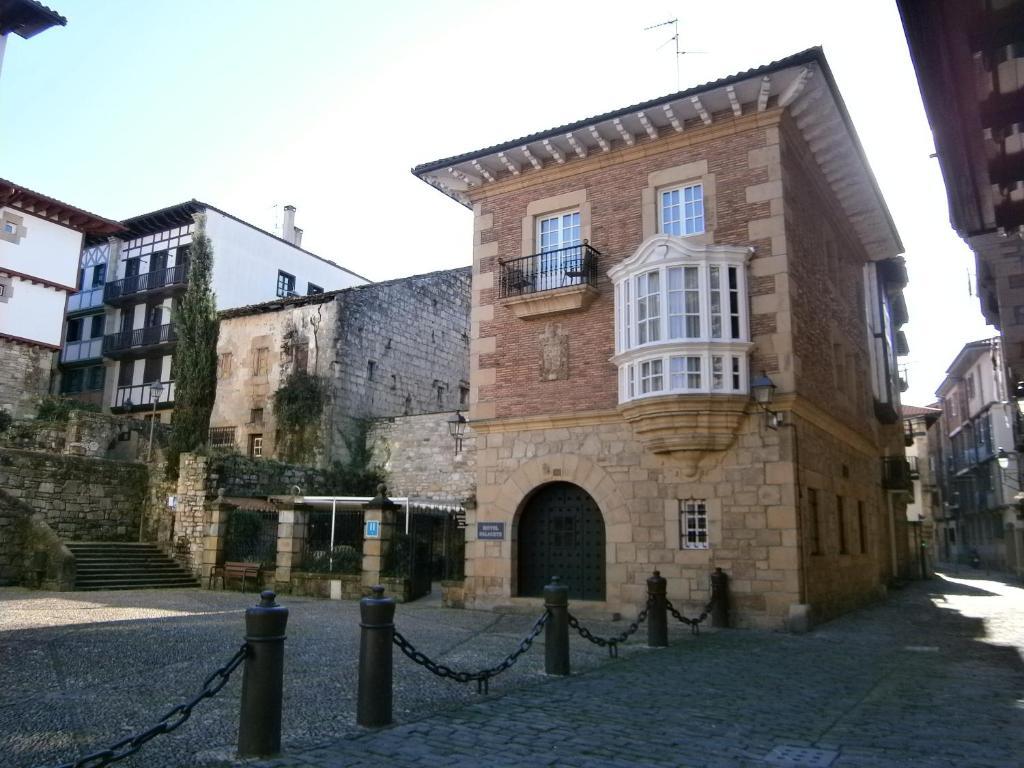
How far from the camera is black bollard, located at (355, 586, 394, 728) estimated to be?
19.5 ft

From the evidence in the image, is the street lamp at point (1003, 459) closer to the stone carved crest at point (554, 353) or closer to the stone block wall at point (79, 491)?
the stone carved crest at point (554, 353)

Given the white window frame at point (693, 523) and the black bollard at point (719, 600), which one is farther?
the white window frame at point (693, 523)

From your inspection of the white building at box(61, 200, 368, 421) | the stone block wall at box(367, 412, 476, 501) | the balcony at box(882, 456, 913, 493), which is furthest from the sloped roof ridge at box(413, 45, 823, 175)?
the white building at box(61, 200, 368, 421)

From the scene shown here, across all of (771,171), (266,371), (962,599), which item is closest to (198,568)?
(266,371)

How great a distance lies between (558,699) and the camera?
277 inches

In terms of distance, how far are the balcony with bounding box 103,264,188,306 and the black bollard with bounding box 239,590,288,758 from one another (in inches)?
1250

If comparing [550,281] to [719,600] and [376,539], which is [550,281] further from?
[719,600]

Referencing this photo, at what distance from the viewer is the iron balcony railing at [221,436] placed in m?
28.7

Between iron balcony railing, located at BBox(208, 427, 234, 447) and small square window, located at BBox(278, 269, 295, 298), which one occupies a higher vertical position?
small square window, located at BBox(278, 269, 295, 298)

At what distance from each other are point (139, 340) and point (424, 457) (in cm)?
1792

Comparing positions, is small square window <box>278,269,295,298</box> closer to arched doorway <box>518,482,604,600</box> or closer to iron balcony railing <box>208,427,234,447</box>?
iron balcony railing <box>208,427,234,447</box>

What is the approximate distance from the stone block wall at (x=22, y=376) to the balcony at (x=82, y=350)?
7552 mm

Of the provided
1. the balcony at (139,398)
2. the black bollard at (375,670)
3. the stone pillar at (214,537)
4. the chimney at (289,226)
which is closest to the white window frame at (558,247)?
the black bollard at (375,670)

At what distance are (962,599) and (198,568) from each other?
64.6 feet
